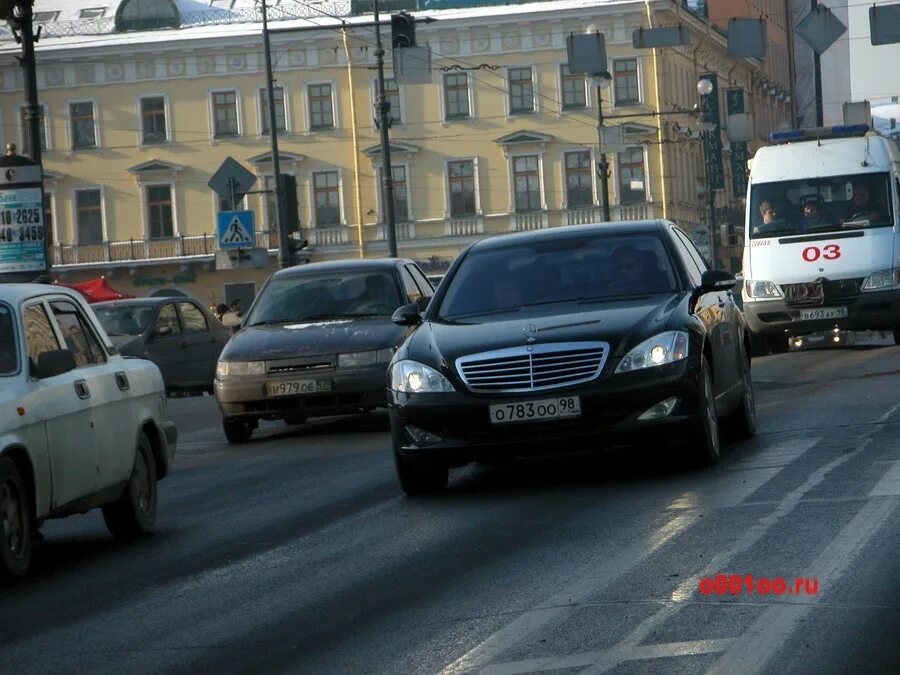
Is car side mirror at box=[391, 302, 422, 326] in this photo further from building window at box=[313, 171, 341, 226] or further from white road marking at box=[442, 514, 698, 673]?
building window at box=[313, 171, 341, 226]

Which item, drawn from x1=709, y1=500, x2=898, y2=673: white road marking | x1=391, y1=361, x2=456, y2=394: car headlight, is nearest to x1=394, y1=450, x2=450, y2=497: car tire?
x1=391, y1=361, x2=456, y2=394: car headlight

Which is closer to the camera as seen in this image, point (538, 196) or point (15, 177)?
point (15, 177)

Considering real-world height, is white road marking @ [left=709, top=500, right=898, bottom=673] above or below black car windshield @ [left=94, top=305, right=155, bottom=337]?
below

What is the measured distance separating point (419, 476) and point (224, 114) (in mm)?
61436

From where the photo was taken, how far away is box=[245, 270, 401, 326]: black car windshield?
18703 millimetres

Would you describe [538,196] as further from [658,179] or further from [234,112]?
[234,112]

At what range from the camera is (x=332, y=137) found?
71.8 m

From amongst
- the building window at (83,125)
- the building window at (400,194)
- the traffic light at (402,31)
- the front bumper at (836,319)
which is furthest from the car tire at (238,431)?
the building window at (83,125)

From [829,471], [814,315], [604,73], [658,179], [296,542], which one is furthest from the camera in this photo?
[658,179]

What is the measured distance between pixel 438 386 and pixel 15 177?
1149cm

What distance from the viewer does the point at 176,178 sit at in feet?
238

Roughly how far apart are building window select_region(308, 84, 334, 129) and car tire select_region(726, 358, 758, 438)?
58258mm

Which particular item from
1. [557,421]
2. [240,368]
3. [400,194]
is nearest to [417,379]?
[557,421]

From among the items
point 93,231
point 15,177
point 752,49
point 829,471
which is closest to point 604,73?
point 752,49
